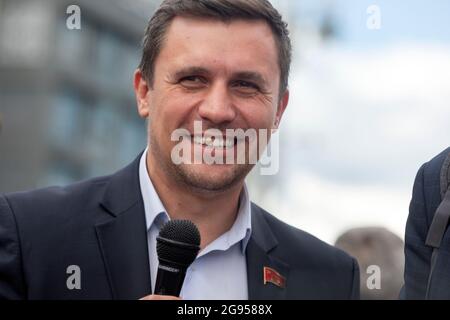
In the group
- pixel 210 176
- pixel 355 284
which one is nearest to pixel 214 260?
pixel 210 176

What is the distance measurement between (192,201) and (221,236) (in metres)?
0.19

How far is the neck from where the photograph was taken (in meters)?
3.90

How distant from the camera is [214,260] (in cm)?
386

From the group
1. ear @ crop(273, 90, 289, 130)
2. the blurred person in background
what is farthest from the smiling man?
the blurred person in background

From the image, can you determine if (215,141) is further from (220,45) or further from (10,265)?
(10,265)

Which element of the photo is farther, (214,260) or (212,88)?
(214,260)

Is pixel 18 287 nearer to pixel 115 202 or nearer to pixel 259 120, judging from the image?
pixel 115 202

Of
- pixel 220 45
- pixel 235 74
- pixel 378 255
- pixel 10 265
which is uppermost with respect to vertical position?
pixel 220 45

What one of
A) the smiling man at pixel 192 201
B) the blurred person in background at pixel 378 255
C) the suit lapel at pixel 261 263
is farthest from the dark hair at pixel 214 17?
the blurred person in background at pixel 378 255

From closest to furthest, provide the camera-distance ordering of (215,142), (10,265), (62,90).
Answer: (10,265) → (215,142) → (62,90)

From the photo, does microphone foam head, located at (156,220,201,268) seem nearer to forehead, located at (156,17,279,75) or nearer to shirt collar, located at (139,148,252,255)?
shirt collar, located at (139,148,252,255)

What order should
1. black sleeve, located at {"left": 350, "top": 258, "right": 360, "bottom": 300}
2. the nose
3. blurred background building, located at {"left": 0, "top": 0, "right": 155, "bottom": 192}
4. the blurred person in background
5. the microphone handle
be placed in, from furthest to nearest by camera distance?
blurred background building, located at {"left": 0, "top": 0, "right": 155, "bottom": 192}, the blurred person in background, black sleeve, located at {"left": 350, "top": 258, "right": 360, "bottom": 300}, the nose, the microphone handle

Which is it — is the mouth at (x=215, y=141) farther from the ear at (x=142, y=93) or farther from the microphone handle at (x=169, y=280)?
the microphone handle at (x=169, y=280)

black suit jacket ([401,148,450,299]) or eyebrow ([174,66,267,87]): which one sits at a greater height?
eyebrow ([174,66,267,87])
